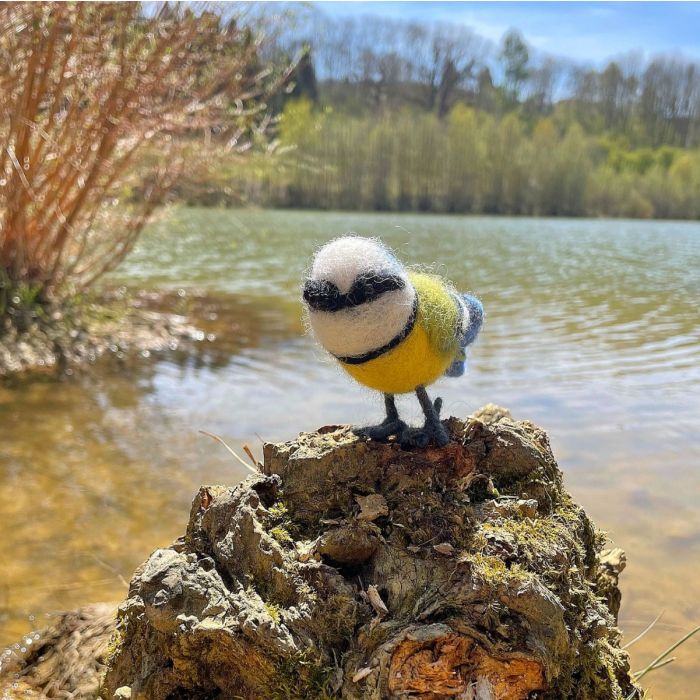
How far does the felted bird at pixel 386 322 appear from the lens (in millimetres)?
1842

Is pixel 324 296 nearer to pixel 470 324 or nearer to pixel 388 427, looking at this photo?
pixel 388 427

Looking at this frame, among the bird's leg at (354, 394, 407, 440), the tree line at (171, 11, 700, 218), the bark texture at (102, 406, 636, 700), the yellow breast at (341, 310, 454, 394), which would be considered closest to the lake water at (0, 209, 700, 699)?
the bird's leg at (354, 394, 407, 440)

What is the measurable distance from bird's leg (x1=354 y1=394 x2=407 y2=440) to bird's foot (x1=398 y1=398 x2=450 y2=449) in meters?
0.04

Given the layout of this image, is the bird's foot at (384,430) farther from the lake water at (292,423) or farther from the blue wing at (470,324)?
the blue wing at (470,324)

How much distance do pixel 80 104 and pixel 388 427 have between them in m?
5.92

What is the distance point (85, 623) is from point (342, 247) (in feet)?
5.85

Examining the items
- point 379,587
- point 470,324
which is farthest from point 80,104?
point 379,587

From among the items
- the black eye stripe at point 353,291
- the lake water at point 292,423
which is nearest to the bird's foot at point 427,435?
the lake water at point 292,423

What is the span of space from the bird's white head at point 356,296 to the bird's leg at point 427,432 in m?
0.30

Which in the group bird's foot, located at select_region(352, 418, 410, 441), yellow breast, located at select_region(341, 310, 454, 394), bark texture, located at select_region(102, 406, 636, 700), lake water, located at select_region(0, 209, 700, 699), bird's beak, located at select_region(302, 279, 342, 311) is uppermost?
bird's beak, located at select_region(302, 279, 342, 311)

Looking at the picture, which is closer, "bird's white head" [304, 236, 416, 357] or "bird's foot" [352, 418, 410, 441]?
"bird's white head" [304, 236, 416, 357]

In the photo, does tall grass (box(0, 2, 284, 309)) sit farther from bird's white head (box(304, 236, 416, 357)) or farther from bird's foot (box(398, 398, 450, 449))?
bird's foot (box(398, 398, 450, 449))

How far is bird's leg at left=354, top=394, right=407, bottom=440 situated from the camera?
6.83 feet

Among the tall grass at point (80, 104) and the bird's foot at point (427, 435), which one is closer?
the bird's foot at point (427, 435)
